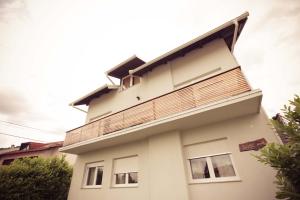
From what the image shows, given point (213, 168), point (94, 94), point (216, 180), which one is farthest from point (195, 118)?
point (94, 94)

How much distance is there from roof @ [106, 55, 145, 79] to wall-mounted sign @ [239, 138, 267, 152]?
29.1ft

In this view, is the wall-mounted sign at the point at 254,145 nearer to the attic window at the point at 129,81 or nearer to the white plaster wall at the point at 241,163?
the white plaster wall at the point at 241,163

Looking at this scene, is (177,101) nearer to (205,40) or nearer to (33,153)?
(205,40)

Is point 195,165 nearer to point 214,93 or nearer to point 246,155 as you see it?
point 246,155

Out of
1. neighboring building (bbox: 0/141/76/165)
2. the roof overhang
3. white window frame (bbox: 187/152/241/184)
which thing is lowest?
white window frame (bbox: 187/152/241/184)

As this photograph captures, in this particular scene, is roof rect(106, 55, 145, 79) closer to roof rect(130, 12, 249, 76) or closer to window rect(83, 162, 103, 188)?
roof rect(130, 12, 249, 76)

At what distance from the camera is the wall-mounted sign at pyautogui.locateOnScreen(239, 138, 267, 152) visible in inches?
220

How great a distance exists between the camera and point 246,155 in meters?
5.70

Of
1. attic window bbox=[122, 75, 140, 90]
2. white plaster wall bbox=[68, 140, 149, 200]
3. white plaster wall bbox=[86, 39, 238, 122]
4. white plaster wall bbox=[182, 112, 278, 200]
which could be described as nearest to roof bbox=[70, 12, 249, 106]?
white plaster wall bbox=[86, 39, 238, 122]

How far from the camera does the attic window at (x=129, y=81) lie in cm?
1183

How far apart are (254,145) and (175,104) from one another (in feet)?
10.7

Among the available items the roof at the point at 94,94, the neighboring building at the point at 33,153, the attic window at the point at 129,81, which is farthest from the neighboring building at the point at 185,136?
the neighboring building at the point at 33,153

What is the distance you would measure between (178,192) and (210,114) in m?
3.27

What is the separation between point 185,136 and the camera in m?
7.34
